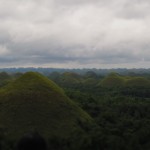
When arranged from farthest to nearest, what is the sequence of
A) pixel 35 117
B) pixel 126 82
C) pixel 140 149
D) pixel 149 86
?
pixel 126 82 < pixel 149 86 < pixel 35 117 < pixel 140 149

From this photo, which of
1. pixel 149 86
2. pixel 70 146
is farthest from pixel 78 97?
pixel 149 86

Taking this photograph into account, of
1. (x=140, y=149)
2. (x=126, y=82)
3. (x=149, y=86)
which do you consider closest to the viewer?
(x=140, y=149)

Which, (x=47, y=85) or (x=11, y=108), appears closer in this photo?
(x=11, y=108)

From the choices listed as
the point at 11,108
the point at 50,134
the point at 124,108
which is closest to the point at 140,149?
the point at 50,134

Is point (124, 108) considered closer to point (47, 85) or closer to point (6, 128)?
point (47, 85)

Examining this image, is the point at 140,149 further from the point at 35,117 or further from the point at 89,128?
the point at 35,117

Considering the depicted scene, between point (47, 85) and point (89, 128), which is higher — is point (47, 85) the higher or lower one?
the higher one
